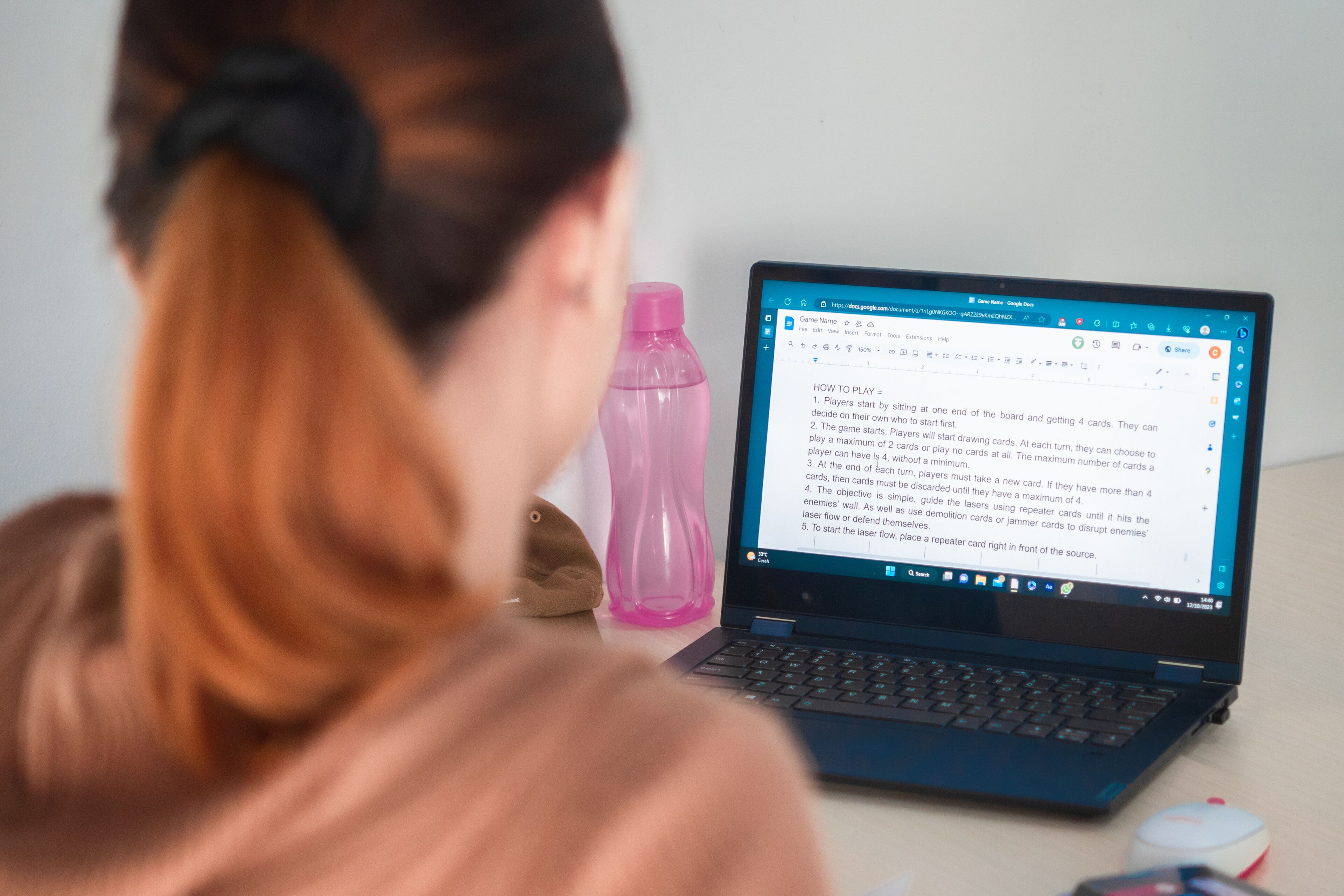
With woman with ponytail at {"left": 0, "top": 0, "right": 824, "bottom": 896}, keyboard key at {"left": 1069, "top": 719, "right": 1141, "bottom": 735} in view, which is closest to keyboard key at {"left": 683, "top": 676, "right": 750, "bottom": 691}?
keyboard key at {"left": 1069, "top": 719, "right": 1141, "bottom": 735}

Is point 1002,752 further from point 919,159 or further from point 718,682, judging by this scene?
point 919,159

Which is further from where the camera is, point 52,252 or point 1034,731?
point 52,252

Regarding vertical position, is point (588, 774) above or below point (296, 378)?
below

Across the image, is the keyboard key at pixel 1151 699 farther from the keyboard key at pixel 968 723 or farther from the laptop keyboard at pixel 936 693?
the keyboard key at pixel 968 723

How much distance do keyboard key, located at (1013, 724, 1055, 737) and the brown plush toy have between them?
0.37m

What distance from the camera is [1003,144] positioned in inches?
43.0

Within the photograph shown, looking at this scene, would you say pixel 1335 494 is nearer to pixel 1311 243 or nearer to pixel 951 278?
pixel 1311 243

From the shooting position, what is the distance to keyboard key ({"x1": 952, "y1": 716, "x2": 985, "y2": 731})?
76 centimetres

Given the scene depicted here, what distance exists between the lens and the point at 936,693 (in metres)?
0.81

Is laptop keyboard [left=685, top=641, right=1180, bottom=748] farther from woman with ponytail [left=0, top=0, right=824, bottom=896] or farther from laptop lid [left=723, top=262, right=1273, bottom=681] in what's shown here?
woman with ponytail [left=0, top=0, right=824, bottom=896]

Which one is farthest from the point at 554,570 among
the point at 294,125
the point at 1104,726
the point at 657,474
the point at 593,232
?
the point at 294,125

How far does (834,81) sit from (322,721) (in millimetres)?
862

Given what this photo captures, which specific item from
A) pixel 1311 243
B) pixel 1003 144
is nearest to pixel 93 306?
pixel 1003 144

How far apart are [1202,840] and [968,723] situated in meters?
0.19
